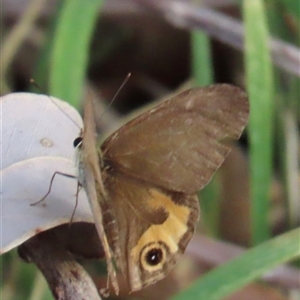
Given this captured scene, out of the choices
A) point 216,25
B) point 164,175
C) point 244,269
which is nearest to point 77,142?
point 164,175

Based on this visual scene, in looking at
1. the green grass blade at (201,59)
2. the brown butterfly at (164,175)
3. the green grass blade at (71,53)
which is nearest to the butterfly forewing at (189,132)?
the brown butterfly at (164,175)

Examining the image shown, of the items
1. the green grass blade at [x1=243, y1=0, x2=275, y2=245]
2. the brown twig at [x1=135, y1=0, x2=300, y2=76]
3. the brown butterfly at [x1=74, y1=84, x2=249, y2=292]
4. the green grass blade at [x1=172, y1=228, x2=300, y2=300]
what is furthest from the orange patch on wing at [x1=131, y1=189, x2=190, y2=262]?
the brown twig at [x1=135, y1=0, x2=300, y2=76]

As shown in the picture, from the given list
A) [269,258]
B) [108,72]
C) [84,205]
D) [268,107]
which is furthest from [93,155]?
[108,72]

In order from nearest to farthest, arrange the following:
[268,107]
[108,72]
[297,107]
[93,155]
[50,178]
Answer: [93,155]
[50,178]
[268,107]
[297,107]
[108,72]

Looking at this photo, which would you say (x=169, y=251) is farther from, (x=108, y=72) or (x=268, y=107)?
(x=108, y=72)

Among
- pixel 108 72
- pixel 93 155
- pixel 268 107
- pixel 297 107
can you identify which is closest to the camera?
pixel 93 155

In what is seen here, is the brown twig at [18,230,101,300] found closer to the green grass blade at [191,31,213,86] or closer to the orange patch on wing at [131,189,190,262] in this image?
the orange patch on wing at [131,189,190,262]
